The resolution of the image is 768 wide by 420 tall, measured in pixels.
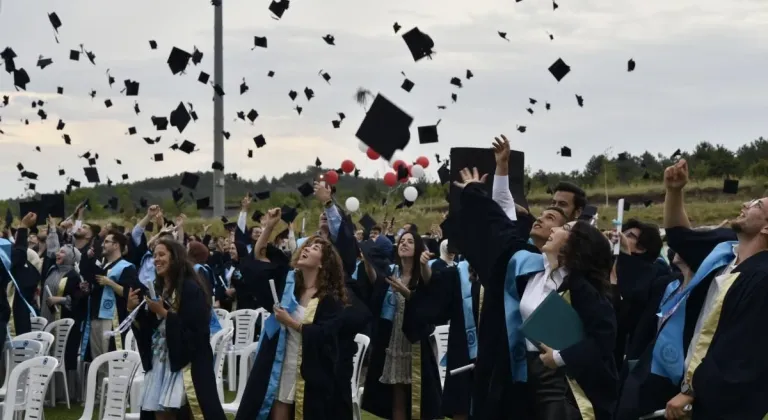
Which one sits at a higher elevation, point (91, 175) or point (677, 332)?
point (91, 175)

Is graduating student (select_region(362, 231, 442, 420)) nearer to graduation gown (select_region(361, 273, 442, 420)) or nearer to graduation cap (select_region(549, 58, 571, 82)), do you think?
graduation gown (select_region(361, 273, 442, 420))

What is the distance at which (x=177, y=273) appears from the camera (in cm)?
Result: 724

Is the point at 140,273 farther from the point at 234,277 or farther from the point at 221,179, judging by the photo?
the point at 221,179

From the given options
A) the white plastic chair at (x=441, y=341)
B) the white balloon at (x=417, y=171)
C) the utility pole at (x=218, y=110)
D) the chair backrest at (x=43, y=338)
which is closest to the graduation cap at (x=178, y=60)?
the white balloon at (x=417, y=171)

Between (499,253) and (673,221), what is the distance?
822mm

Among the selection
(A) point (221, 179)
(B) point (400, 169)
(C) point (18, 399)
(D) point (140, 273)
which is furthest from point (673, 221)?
(A) point (221, 179)

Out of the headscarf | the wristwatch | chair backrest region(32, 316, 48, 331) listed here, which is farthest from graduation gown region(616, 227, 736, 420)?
the headscarf

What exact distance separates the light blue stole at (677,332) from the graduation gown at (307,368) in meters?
2.43

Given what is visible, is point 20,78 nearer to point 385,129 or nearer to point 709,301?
point 385,129

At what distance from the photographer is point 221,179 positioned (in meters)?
24.8

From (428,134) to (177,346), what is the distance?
3609mm

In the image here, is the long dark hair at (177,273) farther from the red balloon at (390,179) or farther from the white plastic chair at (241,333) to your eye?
the red balloon at (390,179)

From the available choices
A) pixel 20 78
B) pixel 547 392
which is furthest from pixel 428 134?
pixel 20 78

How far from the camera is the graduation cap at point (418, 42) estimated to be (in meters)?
10.6
